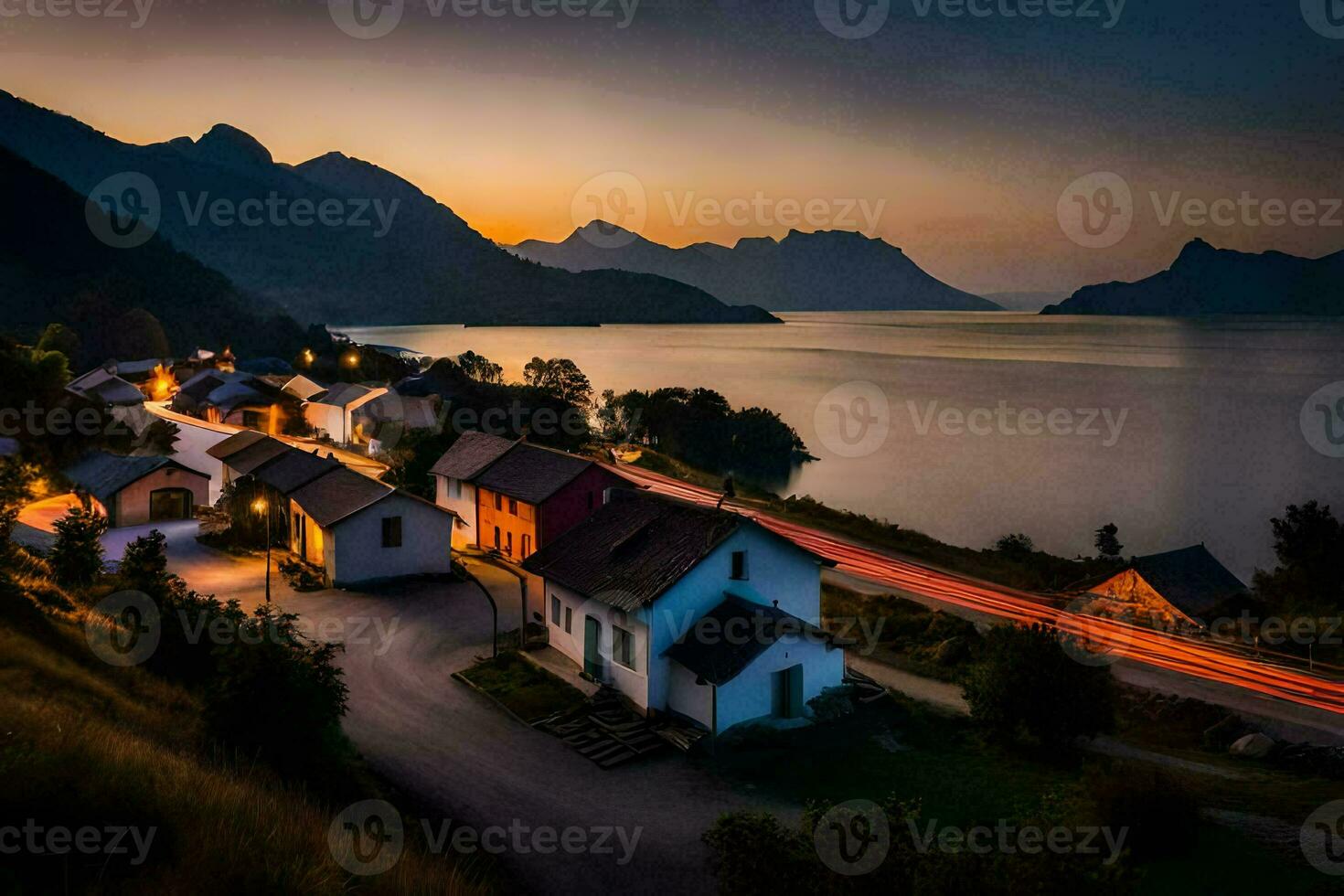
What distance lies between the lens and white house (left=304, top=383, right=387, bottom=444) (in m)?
69.4

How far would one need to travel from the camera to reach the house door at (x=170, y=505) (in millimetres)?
44562

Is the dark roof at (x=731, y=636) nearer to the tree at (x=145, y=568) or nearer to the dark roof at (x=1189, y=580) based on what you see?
the tree at (x=145, y=568)

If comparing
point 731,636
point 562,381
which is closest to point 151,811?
point 731,636

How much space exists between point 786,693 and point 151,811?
56.7ft

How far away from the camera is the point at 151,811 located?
297 inches

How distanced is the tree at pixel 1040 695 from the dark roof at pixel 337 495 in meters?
24.4

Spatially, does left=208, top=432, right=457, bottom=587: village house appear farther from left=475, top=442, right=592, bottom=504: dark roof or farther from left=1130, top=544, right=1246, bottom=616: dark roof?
left=1130, top=544, right=1246, bottom=616: dark roof

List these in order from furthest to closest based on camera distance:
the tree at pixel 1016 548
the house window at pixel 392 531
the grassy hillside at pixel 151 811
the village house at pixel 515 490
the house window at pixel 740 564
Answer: the tree at pixel 1016 548 → the village house at pixel 515 490 → the house window at pixel 392 531 → the house window at pixel 740 564 → the grassy hillside at pixel 151 811

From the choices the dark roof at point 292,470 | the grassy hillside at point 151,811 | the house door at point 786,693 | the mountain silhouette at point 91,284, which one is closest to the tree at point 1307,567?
the house door at point 786,693

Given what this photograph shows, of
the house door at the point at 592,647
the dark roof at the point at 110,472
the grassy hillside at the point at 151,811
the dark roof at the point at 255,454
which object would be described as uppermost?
the grassy hillside at the point at 151,811

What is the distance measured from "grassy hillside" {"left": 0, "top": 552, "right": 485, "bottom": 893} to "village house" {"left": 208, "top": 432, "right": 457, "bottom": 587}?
2203 cm

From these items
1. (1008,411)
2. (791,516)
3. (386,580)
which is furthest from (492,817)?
(1008,411)

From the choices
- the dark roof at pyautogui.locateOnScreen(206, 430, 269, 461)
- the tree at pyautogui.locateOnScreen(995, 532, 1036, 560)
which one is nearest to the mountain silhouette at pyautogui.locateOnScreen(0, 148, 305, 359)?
the dark roof at pyautogui.locateOnScreen(206, 430, 269, 461)

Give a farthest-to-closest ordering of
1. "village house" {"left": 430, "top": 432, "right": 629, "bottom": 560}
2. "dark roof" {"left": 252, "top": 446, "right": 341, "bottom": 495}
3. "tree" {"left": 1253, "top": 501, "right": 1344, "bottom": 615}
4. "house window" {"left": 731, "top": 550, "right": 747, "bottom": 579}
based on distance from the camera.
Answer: "tree" {"left": 1253, "top": 501, "right": 1344, "bottom": 615}
"dark roof" {"left": 252, "top": 446, "right": 341, "bottom": 495}
"village house" {"left": 430, "top": 432, "right": 629, "bottom": 560}
"house window" {"left": 731, "top": 550, "right": 747, "bottom": 579}
